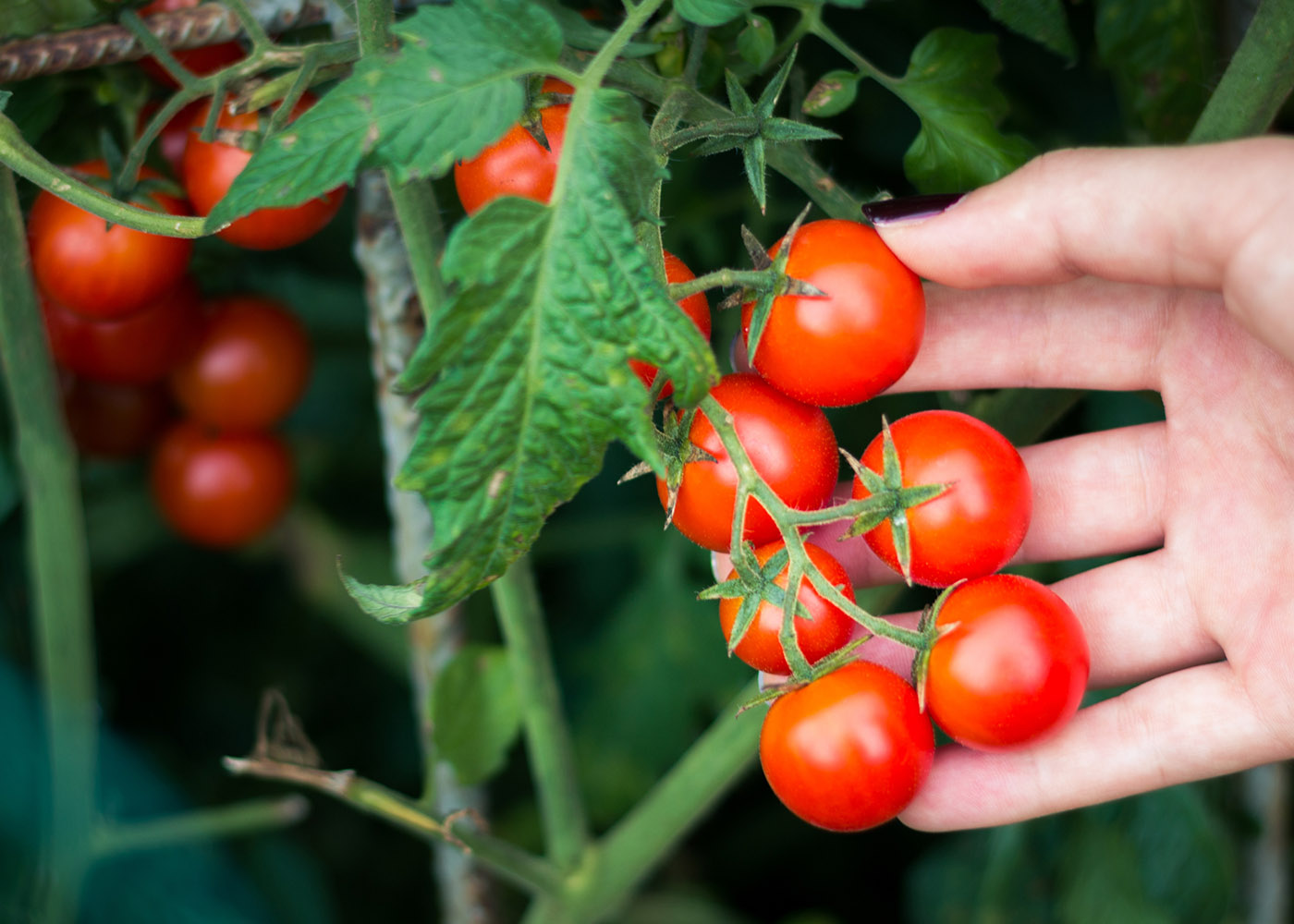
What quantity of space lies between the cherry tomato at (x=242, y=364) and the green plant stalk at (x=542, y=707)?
1.13 ft

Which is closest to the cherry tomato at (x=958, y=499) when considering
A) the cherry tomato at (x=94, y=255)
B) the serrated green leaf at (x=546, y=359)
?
the serrated green leaf at (x=546, y=359)

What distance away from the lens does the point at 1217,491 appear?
754 mm

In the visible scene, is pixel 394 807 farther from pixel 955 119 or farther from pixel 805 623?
pixel 955 119

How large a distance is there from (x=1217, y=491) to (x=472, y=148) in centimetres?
60

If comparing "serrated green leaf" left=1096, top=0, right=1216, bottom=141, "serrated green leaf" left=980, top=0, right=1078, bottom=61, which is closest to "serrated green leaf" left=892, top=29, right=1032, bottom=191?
"serrated green leaf" left=980, top=0, right=1078, bottom=61

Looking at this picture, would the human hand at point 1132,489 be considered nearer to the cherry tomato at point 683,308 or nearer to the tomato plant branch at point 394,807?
the cherry tomato at point 683,308

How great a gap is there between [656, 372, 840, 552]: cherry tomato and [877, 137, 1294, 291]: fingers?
12cm

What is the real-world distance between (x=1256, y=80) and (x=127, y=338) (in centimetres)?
85

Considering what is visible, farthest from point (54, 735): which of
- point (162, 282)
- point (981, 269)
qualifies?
point (981, 269)

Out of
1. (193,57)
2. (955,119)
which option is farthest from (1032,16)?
(193,57)

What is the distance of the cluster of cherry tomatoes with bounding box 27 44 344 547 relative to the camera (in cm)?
69

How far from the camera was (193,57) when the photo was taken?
Answer: 72cm

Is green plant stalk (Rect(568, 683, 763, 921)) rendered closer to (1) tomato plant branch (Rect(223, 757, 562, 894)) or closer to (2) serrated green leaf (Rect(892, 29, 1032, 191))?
(1) tomato plant branch (Rect(223, 757, 562, 894))

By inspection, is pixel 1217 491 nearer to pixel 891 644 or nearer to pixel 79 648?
pixel 891 644
